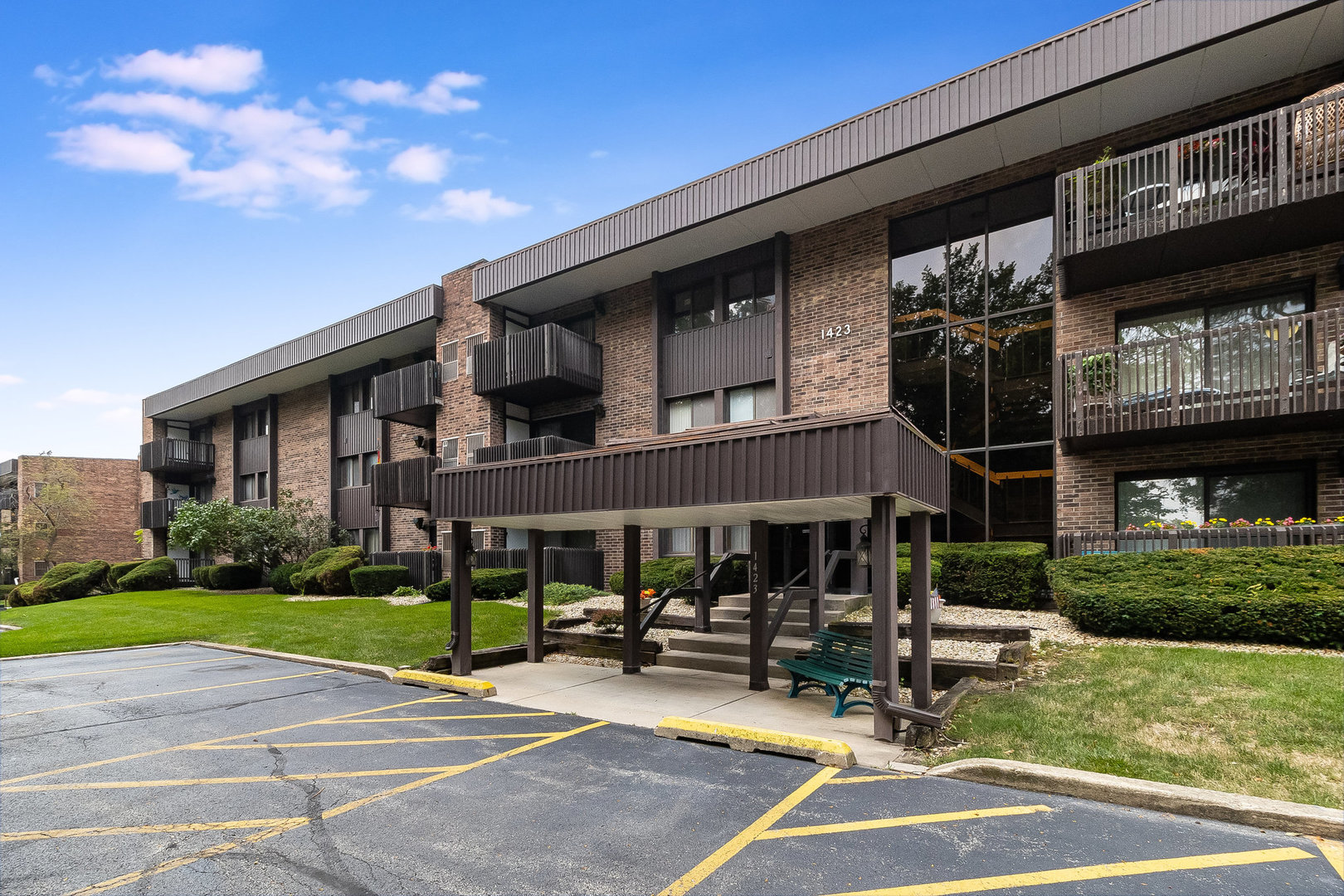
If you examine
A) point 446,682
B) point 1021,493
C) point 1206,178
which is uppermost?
point 1206,178

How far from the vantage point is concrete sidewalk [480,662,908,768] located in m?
6.80

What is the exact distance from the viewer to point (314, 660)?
11203 millimetres

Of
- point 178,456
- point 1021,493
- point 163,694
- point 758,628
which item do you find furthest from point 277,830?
point 178,456

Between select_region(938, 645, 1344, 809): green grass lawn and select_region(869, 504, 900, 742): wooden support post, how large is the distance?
2.03 feet

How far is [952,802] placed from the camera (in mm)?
4863

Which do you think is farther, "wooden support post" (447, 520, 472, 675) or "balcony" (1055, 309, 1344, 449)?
"wooden support post" (447, 520, 472, 675)

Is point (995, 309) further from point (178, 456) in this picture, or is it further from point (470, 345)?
point (178, 456)

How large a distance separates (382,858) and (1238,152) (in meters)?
13.4

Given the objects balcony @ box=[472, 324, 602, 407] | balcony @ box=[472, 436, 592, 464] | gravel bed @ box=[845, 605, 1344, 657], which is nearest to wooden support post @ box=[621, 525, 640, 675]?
gravel bed @ box=[845, 605, 1344, 657]

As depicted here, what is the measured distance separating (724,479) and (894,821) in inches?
135

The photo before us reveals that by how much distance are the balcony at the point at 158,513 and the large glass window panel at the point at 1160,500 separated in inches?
1444

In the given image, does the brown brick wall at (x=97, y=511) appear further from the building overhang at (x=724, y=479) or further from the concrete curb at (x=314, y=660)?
the building overhang at (x=724, y=479)

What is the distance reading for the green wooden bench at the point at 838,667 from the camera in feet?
24.0

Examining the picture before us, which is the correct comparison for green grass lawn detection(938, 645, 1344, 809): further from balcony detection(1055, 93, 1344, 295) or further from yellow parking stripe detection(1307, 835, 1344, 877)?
balcony detection(1055, 93, 1344, 295)
